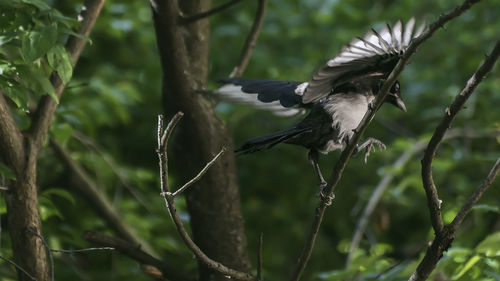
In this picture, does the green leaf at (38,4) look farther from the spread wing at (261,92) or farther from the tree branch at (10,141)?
the spread wing at (261,92)

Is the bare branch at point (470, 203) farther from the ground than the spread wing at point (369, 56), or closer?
closer

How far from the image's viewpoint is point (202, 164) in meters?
3.37

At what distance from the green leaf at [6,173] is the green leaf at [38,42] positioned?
0.51 meters

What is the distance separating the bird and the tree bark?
19 cm

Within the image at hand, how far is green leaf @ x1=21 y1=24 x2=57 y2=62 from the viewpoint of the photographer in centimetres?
224

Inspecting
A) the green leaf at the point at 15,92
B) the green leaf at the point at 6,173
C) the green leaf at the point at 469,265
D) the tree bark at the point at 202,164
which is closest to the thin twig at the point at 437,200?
the green leaf at the point at 469,265

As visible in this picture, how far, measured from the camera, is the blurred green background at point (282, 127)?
15.2 feet

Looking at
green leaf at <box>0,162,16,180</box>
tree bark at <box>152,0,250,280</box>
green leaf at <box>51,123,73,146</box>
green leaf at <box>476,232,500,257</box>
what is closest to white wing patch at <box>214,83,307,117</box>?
tree bark at <box>152,0,250,280</box>

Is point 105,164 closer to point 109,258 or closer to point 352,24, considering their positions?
point 109,258

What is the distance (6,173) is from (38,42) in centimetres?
58

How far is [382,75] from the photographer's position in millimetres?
3096

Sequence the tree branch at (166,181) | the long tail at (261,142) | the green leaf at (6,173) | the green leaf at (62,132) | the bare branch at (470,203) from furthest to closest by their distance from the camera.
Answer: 1. the green leaf at (62,132)
2. the long tail at (261,142)
3. the green leaf at (6,173)
4. the bare branch at (470,203)
5. the tree branch at (166,181)

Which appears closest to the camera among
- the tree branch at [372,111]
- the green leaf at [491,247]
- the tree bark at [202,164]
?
the tree branch at [372,111]

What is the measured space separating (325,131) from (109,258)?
2148mm
